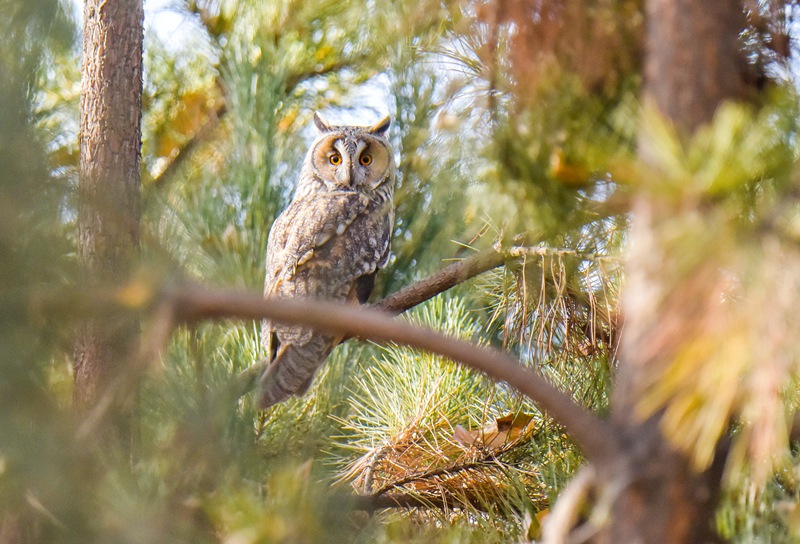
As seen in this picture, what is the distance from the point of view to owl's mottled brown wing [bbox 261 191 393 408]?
290 centimetres

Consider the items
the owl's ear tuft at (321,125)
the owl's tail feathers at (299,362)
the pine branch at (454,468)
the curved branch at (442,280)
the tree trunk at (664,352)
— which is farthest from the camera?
the owl's ear tuft at (321,125)

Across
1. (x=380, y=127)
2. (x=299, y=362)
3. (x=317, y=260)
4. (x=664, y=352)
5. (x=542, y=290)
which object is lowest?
(x=664, y=352)

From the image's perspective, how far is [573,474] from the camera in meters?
1.69

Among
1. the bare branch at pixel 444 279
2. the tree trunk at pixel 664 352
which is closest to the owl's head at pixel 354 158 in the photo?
the bare branch at pixel 444 279

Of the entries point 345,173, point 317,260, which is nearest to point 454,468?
point 317,260

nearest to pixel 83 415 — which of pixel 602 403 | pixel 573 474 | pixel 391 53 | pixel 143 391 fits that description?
pixel 143 391

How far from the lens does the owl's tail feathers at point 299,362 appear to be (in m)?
2.83

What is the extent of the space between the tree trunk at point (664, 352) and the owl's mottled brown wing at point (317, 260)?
2.04 metres

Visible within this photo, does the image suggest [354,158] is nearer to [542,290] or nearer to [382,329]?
[542,290]

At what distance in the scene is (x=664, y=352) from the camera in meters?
0.78

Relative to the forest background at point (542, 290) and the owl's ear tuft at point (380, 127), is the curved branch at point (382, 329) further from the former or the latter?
the owl's ear tuft at point (380, 127)

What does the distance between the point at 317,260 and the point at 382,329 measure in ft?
7.11

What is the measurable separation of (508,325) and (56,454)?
3.64ft

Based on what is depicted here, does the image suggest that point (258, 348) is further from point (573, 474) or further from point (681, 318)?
point (681, 318)
